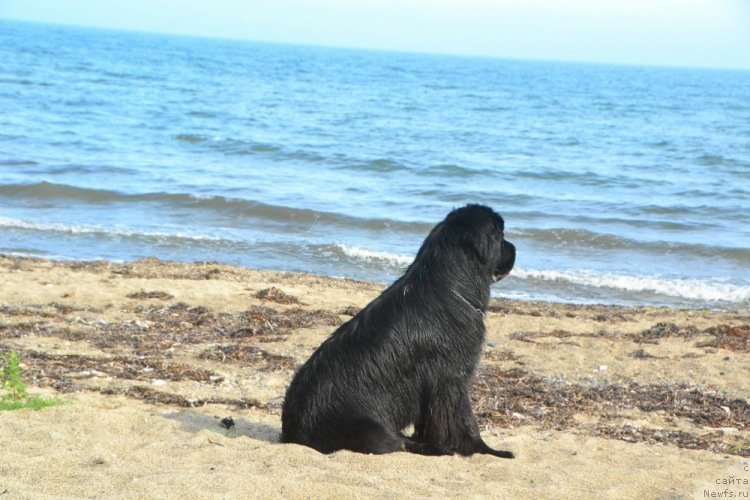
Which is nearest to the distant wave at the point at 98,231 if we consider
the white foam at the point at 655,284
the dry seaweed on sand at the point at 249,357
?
the white foam at the point at 655,284

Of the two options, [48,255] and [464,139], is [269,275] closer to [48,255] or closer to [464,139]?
[48,255]

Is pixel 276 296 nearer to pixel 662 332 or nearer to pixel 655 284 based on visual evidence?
pixel 662 332

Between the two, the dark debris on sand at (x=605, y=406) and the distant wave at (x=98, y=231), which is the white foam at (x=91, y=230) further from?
the dark debris on sand at (x=605, y=406)

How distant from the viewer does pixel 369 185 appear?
23156mm

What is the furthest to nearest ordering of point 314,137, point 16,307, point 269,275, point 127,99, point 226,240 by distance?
point 127,99
point 314,137
point 226,240
point 269,275
point 16,307

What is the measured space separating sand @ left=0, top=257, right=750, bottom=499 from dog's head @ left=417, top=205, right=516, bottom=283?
120cm

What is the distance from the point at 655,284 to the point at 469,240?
951 centimetres

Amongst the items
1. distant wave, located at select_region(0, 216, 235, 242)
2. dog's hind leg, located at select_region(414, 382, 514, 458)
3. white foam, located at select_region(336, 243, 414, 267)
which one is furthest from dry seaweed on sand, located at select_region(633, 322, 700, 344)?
distant wave, located at select_region(0, 216, 235, 242)

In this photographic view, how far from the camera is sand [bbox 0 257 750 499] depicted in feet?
16.1

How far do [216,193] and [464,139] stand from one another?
14.5 m

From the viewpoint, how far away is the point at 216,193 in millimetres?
20156

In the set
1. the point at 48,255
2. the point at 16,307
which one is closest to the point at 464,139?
the point at 48,255

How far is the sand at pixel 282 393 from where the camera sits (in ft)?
16.1

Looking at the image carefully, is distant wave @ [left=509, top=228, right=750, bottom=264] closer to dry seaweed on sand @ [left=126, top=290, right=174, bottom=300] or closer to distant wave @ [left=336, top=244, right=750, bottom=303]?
distant wave @ [left=336, top=244, right=750, bottom=303]
